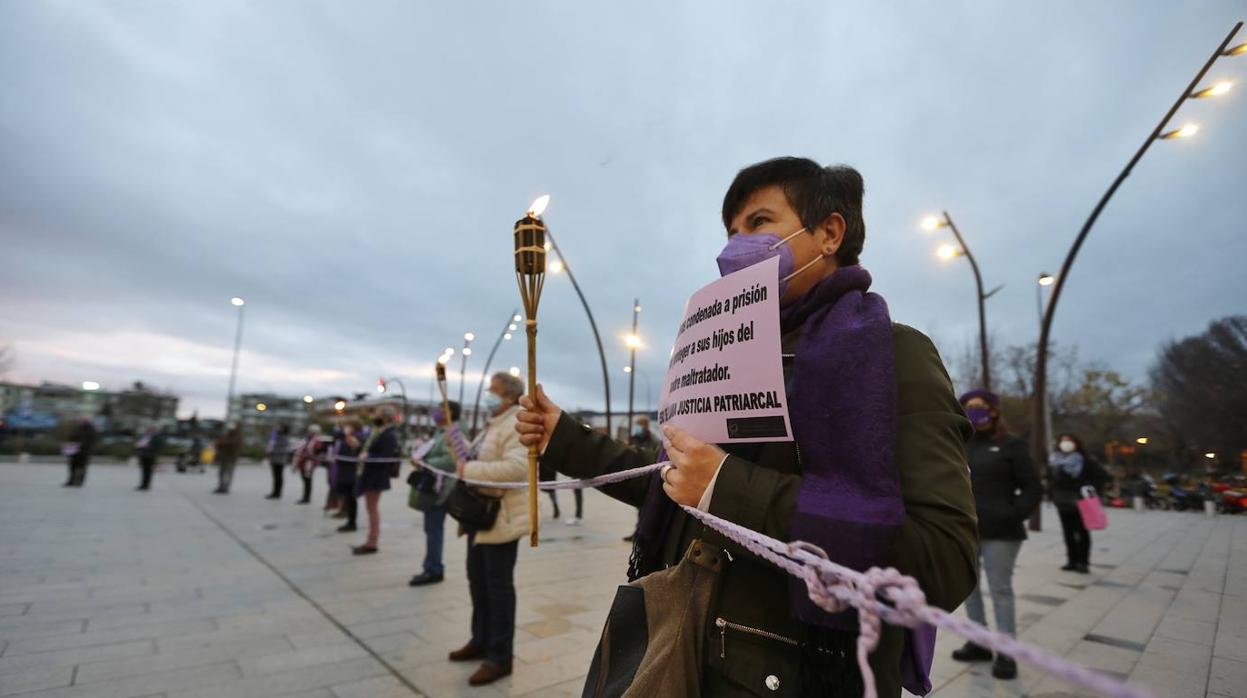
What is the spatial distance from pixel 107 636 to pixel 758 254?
5869 mm

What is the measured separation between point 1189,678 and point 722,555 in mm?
3048

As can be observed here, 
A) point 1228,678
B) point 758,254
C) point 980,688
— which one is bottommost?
point 980,688

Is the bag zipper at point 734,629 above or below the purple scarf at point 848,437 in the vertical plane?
below

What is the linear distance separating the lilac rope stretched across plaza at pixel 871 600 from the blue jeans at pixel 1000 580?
4.10 m

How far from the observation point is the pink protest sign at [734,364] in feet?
4.36

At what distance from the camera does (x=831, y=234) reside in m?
1.60

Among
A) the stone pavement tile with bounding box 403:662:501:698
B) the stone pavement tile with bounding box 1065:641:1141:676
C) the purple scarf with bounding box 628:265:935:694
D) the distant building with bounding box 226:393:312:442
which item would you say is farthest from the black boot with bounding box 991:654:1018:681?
the distant building with bounding box 226:393:312:442

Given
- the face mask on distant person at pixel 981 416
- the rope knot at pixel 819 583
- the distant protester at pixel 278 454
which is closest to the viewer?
the rope knot at pixel 819 583

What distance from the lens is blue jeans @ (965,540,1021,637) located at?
4.25 metres

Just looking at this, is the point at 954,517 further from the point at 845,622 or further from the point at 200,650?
the point at 200,650

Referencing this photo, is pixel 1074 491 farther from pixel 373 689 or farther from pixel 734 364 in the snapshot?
pixel 734 364

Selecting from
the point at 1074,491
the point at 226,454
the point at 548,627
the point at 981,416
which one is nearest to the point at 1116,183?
the point at 1074,491

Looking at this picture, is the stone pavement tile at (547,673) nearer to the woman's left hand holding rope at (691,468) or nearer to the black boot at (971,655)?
the black boot at (971,655)

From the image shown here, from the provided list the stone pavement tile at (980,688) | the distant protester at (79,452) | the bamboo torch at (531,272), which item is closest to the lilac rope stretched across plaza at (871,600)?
the bamboo torch at (531,272)
